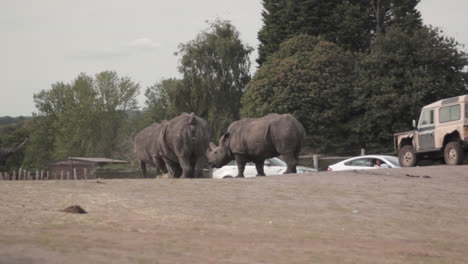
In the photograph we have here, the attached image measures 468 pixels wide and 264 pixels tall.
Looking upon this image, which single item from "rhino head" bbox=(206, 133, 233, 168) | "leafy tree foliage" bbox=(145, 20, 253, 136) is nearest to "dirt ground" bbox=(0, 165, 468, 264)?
"rhino head" bbox=(206, 133, 233, 168)

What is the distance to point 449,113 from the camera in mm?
25734

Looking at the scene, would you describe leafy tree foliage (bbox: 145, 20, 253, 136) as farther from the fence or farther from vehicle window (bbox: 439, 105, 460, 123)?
vehicle window (bbox: 439, 105, 460, 123)

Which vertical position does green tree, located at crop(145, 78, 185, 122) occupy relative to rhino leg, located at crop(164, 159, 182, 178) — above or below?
above

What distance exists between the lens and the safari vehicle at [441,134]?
25198mm

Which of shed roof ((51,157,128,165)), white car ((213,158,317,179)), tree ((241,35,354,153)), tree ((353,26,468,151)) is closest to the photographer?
white car ((213,158,317,179))

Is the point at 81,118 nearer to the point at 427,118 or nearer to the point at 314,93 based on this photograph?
the point at 314,93

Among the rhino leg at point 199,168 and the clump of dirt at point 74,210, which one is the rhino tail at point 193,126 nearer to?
the rhino leg at point 199,168

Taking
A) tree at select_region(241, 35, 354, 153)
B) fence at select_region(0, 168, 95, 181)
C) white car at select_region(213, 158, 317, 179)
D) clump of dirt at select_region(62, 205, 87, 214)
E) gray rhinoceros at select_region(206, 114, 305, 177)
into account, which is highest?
tree at select_region(241, 35, 354, 153)

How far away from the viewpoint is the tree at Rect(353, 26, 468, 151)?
157 ft

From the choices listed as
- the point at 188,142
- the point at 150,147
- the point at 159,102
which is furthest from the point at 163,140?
the point at 159,102

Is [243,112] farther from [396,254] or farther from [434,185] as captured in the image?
[396,254]

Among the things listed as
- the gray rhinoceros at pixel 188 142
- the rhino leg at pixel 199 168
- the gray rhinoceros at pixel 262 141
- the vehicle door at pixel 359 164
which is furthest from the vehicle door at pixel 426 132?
the rhino leg at pixel 199 168

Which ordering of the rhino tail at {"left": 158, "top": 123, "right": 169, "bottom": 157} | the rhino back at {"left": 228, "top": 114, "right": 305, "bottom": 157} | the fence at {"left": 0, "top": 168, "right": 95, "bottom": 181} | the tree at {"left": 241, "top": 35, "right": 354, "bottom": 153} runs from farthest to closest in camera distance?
the tree at {"left": 241, "top": 35, "right": 354, "bottom": 153} → the fence at {"left": 0, "top": 168, "right": 95, "bottom": 181} → the rhino back at {"left": 228, "top": 114, "right": 305, "bottom": 157} → the rhino tail at {"left": 158, "top": 123, "right": 169, "bottom": 157}

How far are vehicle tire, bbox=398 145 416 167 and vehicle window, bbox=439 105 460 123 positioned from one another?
2.26m
